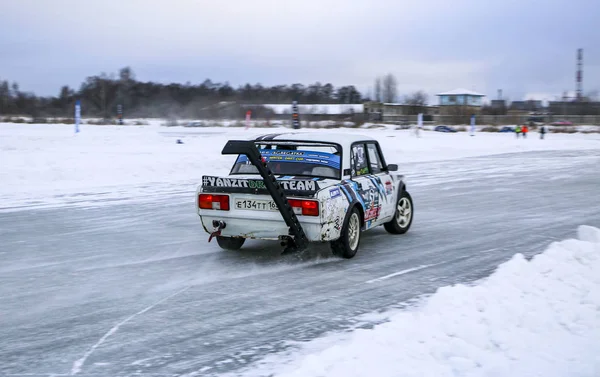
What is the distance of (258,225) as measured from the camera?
7938mm

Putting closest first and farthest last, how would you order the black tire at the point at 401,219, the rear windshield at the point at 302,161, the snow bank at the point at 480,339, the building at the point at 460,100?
the snow bank at the point at 480,339 < the rear windshield at the point at 302,161 < the black tire at the point at 401,219 < the building at the point at 460,100

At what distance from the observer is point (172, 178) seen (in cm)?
2038

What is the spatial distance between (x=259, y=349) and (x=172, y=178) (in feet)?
51.8

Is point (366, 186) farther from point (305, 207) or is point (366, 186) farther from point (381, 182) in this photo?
point (305, 207)

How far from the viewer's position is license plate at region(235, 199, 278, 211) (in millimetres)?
7848

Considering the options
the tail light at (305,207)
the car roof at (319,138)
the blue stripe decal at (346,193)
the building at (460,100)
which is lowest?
the tail light at (305,207)

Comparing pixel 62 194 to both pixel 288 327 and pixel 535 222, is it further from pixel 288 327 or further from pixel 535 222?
pixel 288 327

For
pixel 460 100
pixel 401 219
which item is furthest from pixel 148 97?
pixel 401 219

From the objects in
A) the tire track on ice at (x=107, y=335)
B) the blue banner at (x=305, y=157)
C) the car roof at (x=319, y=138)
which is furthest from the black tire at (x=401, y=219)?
the tire track on ice at (x=107, y=335)

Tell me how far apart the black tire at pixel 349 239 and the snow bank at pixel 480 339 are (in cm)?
189

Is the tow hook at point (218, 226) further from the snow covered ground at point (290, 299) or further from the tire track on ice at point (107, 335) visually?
the tire track on ice at point (107, 335)

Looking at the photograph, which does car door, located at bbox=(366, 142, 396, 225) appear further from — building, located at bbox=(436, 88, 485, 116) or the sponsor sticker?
building, located at bbox=(436, 88, 485, 116)

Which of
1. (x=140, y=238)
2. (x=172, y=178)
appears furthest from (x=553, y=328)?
(x=172, y=178)

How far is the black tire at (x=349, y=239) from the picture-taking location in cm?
818
